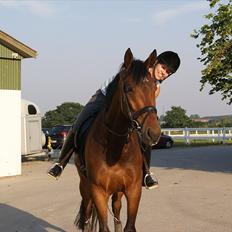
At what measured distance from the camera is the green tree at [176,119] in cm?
6009

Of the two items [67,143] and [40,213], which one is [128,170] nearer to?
[67,143]

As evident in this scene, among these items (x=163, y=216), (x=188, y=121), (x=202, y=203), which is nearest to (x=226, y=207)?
(x=202, y=203)

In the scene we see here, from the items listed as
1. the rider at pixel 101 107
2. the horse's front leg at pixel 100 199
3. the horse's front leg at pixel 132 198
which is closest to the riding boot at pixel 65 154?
the rider at pixel 101 107

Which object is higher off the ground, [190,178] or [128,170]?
[128,170]

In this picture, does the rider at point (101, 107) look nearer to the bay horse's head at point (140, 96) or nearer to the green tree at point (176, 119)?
the bay horse's head at point (140, 96)

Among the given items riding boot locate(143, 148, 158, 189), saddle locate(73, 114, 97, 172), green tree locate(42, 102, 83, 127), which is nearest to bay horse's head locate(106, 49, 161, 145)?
riding boot locate(143, 148, 158, 189)

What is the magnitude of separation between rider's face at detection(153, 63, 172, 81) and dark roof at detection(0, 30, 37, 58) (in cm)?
1220

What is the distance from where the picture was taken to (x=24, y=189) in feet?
43.9

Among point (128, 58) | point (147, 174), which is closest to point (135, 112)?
point (128, 58)

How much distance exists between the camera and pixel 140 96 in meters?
4.12

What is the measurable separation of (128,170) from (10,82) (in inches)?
505

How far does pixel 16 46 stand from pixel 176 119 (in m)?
45.8

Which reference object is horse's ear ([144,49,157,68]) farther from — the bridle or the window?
the window

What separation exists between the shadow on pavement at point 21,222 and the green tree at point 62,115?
227 feet
